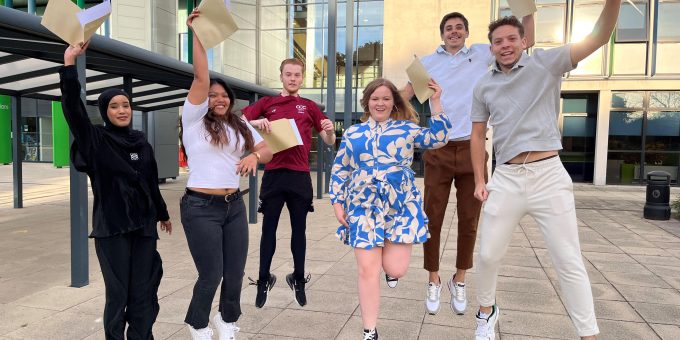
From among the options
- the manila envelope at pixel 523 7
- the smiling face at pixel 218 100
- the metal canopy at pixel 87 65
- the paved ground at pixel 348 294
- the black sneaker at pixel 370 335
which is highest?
the metal canopy at pixel 87 65

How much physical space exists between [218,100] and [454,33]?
6.12 feet

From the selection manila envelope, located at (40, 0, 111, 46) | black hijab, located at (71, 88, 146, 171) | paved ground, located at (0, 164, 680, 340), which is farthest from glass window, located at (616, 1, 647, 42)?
manila envelope, located at (40, 0, 111, 46)

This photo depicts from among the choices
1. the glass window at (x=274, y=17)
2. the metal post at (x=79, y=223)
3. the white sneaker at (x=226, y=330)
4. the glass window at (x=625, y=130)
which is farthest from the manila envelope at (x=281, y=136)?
the glass window at (x=274, y=17)

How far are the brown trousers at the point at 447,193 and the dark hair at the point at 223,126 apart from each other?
1.45 metres

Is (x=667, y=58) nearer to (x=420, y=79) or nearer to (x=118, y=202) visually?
(x=420, y=79)

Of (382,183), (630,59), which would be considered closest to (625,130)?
(630,59)

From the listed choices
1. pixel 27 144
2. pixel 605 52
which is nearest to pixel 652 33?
pixel 605 52

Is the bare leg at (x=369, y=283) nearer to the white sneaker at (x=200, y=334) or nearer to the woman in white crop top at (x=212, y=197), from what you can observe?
the woman in white crop top at (x=212, y=197)

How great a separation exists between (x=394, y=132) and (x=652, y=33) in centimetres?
1755

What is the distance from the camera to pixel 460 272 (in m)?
3.72

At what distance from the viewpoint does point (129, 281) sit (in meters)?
2.66

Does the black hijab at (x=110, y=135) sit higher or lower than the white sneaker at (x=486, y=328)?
higher

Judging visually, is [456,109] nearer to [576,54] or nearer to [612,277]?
[576,54]

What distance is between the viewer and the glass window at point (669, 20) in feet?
53.4
